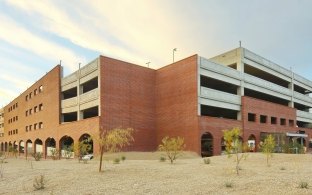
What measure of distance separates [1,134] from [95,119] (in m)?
71.2

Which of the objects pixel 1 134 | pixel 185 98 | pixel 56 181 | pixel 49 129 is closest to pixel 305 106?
pixel 185 98

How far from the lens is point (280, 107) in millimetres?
53156

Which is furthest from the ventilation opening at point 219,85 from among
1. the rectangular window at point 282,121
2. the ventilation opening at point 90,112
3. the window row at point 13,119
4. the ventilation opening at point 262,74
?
the window row at point 13,119

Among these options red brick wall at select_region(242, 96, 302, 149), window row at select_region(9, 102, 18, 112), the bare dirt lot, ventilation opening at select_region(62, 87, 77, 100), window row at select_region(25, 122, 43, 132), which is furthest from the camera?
window row at select_region(9, 102, 18, 112)

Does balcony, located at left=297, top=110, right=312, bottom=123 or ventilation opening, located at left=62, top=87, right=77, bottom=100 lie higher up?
ventilation opening, located at left=62, top=87, right=77, bottom=100

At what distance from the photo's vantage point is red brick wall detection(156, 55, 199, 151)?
1521 inches

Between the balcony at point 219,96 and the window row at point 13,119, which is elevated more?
the balcony at point 219,96

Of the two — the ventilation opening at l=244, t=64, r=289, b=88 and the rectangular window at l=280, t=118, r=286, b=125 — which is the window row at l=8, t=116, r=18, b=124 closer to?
the ventilation opening at l=244, t=64, r=289, b=88

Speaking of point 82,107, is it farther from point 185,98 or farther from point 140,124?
point 185,98

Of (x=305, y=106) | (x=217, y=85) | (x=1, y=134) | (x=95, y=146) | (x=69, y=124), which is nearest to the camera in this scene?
(x=95, y=146)

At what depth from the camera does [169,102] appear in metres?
42.0

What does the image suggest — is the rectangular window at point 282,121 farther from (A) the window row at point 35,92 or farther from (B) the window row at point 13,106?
(B) the window row at point 13,106

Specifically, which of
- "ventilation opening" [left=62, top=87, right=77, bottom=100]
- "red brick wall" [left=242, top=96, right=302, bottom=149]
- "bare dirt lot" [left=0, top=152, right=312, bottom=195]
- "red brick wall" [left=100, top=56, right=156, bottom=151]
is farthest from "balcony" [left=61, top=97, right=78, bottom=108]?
"bare dirt lot" [left=0, top=152, right=312, bottom=195]

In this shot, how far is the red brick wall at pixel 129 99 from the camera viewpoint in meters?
38.6
